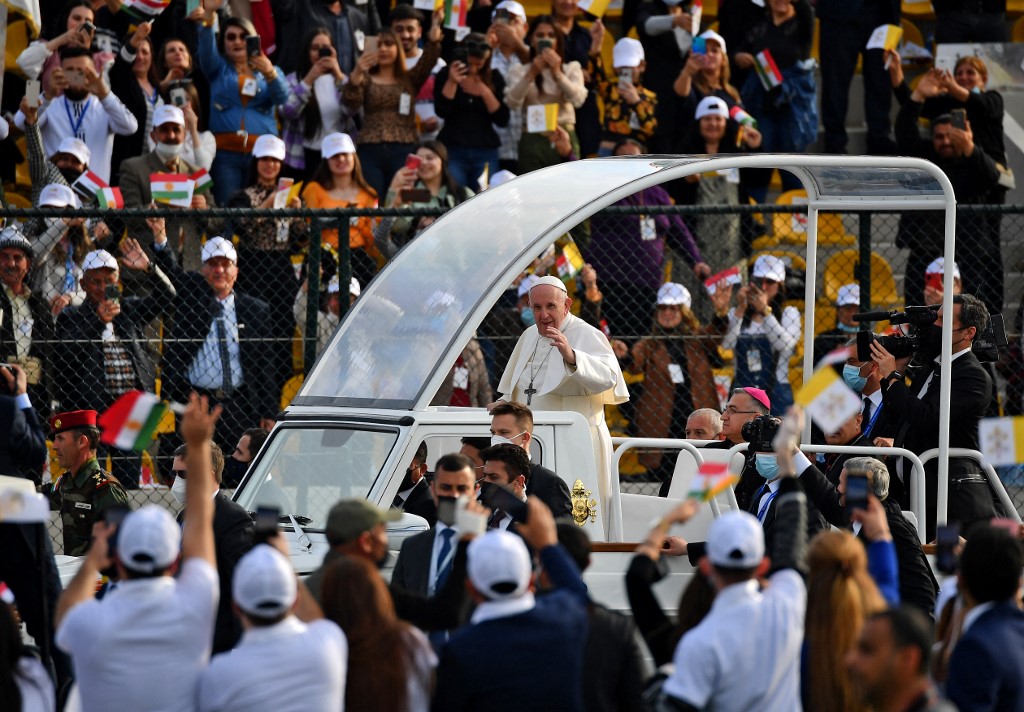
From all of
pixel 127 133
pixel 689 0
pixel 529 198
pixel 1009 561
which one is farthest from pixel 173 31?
pixel 1009 561

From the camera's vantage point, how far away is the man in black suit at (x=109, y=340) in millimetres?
11539

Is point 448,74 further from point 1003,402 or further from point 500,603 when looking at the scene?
→ point 500,603

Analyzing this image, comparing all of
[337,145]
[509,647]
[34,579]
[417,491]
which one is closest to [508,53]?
[337,145]

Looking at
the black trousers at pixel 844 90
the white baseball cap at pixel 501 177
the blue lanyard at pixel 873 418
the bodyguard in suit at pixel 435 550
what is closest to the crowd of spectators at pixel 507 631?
the bodyguard in suit at pixel 435 550

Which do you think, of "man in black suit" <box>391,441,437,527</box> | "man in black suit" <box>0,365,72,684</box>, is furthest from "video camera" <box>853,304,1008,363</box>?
"man in black suit" <box>0,365,72,684</box>

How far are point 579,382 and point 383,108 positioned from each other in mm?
5230

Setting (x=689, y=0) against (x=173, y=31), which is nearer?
(x=173, y=31)

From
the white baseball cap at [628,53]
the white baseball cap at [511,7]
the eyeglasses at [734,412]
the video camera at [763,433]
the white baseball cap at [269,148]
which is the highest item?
the white baseball cap at [511,7]

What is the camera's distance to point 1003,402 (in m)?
13.2

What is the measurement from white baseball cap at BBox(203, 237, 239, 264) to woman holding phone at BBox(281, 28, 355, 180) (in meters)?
2.69

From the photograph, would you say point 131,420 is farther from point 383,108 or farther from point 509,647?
point 383,108

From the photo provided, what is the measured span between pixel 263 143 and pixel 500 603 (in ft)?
26.2

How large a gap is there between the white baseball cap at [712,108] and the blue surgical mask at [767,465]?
5476mm

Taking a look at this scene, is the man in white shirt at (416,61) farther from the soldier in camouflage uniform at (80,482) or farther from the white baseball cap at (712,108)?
the soldier in camouflage uniform at (80,482)
